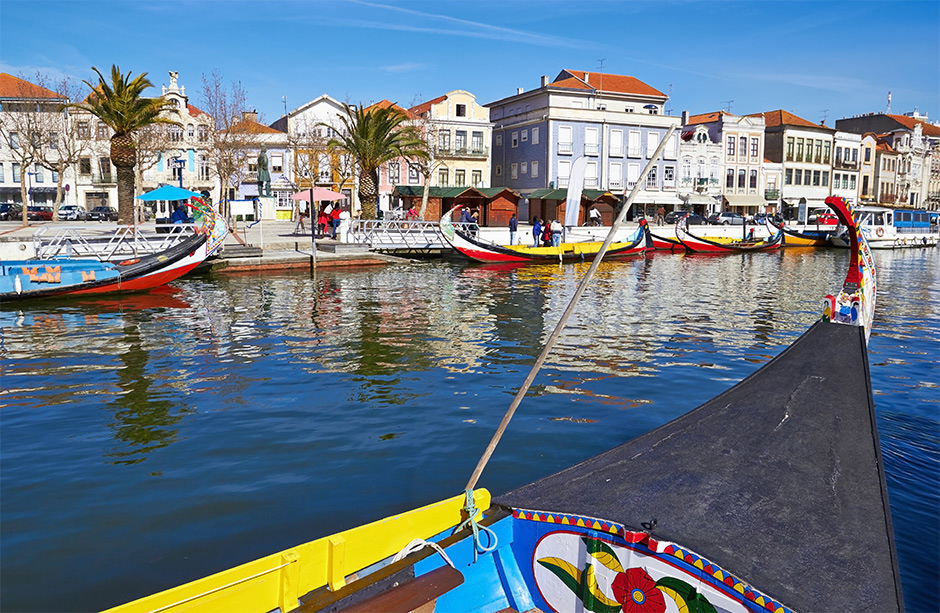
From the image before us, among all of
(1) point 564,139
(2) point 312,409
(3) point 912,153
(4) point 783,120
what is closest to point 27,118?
(1) point 564,139

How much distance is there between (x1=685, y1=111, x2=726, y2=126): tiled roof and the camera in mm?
60644

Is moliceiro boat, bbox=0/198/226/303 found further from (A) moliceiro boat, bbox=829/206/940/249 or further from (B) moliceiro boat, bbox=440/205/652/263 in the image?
(A) moliceiro boat, bbox=829/206/940/249

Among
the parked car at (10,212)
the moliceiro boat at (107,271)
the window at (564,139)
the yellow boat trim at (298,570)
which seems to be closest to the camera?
the yellow boat trim at (298,570)

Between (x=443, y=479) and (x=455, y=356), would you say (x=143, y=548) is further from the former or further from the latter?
(x=455, y=356)

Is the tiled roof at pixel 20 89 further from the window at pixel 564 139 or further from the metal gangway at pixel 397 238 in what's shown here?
the window at pixel 564 139

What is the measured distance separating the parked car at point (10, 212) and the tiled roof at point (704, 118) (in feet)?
185

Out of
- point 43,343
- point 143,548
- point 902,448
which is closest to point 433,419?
point 143,548

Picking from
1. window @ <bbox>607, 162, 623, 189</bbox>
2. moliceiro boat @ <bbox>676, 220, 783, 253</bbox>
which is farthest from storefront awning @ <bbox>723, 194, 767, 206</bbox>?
moliceiro boat @ <bbox>676, 220, 783, 253</bbox>

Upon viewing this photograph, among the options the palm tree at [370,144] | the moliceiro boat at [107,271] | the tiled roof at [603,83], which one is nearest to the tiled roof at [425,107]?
the tiled roof at [603,83]

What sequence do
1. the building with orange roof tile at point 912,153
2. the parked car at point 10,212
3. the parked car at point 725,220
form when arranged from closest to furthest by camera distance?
the parked car at point 10,212 < the parked car at point 725,220 < the building with orange roof tile at point 912,153

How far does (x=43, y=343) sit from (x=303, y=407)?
7068mm

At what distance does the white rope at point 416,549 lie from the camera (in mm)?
3740

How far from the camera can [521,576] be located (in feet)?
13.2

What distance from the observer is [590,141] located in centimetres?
5266
